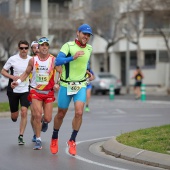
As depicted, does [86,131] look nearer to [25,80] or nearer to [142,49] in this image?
[25,80]

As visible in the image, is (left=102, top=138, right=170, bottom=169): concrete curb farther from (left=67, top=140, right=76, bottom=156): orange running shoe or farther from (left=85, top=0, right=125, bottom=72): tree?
(left=85, top=0, right=125, bottom=72): tree

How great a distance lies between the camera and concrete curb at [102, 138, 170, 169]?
33.1 feet

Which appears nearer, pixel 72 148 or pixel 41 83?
pixel 72 148

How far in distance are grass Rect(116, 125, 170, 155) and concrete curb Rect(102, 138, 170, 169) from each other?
0.15 meters

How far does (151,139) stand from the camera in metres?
12.0

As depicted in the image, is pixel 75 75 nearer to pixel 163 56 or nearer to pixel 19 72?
pixel 19 72

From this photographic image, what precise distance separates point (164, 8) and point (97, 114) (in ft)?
65.2

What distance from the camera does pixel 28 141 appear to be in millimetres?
13461

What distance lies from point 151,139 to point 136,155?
1.24 meters

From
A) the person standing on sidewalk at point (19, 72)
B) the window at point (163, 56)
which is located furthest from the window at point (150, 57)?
the person standing on sidewalk at point (19, 72)

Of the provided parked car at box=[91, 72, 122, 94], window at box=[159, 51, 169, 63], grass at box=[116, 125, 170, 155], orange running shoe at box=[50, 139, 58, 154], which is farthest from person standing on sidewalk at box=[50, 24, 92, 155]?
window at box=[159, 51, 169, 63]

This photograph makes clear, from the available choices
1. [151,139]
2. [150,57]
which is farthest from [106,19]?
[151,139]

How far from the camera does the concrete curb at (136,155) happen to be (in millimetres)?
10102

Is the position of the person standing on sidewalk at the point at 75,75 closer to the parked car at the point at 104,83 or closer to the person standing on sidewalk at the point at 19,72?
the person standing on sidewalk at the point at 19,72
